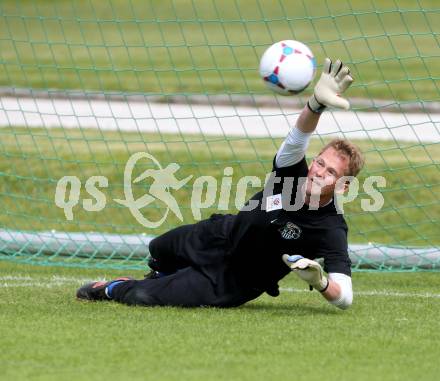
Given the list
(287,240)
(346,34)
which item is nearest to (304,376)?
(287,240)

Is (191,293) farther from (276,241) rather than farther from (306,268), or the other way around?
(306,268)

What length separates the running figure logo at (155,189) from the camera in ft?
32.4

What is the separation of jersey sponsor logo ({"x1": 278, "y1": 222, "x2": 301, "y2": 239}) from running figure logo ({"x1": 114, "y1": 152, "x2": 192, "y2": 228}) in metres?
3.19

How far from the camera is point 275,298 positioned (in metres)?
7.15

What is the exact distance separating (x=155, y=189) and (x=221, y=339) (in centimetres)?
476

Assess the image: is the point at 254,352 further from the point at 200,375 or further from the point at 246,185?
the point at 246,185

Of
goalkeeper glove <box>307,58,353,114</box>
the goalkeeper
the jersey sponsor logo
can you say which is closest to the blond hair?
the goalkeeper

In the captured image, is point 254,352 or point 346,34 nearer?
point 254,352

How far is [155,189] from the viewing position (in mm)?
10148

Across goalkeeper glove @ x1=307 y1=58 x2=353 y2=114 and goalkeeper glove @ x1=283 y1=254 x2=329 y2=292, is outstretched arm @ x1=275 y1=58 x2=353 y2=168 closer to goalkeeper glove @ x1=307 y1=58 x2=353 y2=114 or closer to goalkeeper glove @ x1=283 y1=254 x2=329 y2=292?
goalkeeper glove @ x1=307 y1=58 x2=353 y2=114

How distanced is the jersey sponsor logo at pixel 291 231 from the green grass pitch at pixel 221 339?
1.51ft

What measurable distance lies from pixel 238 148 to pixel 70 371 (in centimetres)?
687

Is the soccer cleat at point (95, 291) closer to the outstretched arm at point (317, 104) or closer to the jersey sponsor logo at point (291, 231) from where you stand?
the jersey sponsor logo at point (291, 231)

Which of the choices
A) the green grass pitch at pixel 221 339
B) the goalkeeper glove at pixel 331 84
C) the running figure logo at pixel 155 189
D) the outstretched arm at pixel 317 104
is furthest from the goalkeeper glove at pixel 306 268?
the running figure logo at pixel 155 189
